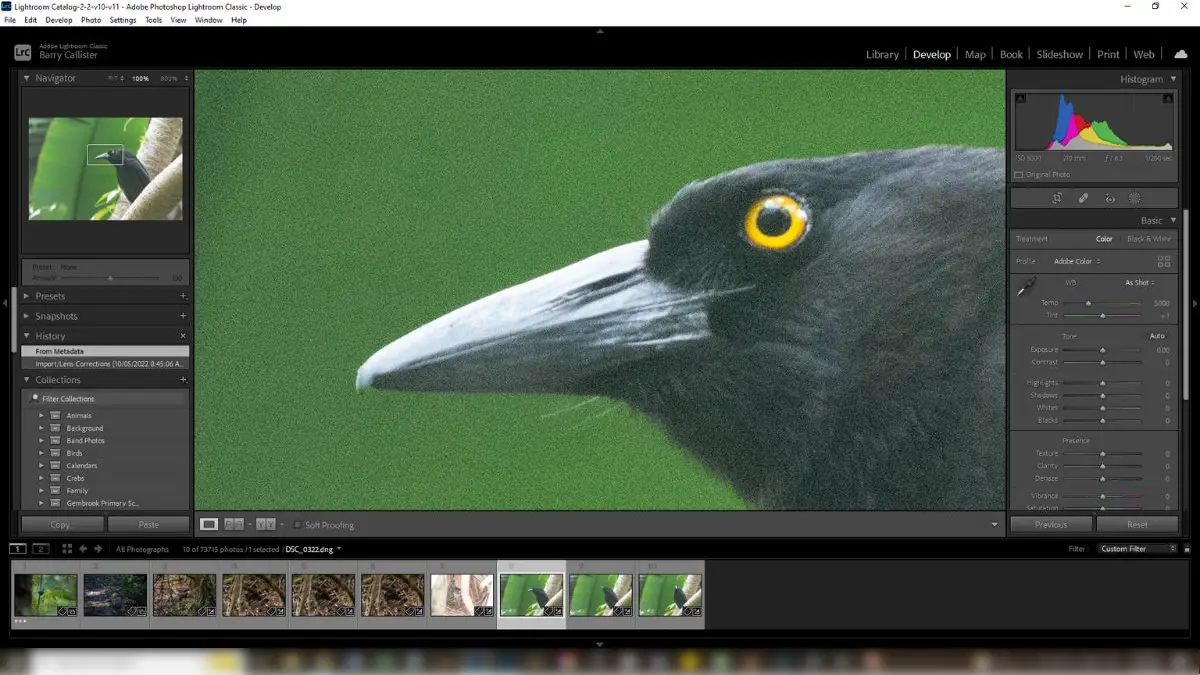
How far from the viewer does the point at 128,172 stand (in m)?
3.57

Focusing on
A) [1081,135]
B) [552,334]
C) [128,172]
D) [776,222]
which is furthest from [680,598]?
[128,172]

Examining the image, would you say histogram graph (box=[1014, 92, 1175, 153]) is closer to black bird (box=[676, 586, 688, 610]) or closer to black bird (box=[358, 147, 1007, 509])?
black bird (box=[358, 147, 1007, 509])

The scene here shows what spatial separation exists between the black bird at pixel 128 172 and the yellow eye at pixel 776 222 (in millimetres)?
1787

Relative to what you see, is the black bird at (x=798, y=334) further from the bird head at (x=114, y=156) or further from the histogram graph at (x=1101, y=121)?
the bird head at (x=114, y=156)

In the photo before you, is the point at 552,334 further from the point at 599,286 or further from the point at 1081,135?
the point at 1081,135

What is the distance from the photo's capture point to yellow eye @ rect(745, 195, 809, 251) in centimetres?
378

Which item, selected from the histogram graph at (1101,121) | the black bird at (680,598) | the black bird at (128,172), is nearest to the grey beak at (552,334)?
the black bird at (680,598)

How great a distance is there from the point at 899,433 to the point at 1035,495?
432 mm

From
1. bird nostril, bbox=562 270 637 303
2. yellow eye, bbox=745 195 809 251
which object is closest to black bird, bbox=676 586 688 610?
bird nostril, bbox=562 270 637 303

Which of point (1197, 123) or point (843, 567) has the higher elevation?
point (1197, 123)

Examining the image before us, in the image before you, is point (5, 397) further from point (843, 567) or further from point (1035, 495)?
point (1035, 495)

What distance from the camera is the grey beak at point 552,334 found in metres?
3.63

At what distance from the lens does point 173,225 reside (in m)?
3.59

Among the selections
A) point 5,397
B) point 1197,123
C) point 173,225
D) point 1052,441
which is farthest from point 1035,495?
point 5,397
